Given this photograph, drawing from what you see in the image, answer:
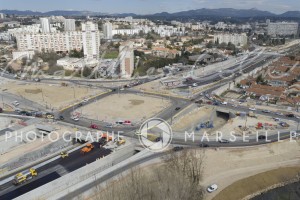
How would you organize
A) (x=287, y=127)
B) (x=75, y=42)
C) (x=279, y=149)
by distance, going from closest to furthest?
(x=279, y=149) < (x=287, y=127) < (x=75, y=42)

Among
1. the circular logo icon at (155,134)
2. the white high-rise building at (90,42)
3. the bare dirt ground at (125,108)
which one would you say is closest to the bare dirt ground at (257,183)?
the circular logo icon at (155,134)

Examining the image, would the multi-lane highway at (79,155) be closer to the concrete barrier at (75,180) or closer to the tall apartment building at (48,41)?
the concrete barrier at (75,180)

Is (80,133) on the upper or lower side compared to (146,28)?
lower

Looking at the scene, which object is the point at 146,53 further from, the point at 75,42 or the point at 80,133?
the point at 80,133

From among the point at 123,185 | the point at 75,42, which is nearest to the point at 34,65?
the point at 75,42

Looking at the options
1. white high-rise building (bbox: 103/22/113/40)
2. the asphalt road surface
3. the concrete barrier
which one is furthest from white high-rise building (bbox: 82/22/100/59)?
the concrete barrier
